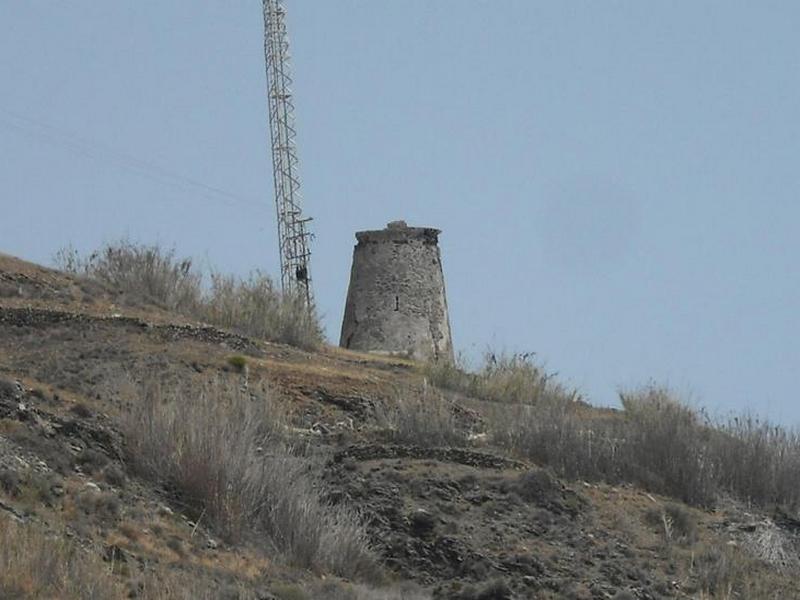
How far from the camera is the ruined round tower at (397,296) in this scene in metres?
47.1

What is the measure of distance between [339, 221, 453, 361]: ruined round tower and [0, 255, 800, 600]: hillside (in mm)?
9943

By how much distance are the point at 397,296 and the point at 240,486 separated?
20952mm

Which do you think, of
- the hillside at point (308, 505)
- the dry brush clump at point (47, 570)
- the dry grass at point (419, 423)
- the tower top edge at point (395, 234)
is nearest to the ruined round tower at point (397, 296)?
the tower top edge at point (395, 234)

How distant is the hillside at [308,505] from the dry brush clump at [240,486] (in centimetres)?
4

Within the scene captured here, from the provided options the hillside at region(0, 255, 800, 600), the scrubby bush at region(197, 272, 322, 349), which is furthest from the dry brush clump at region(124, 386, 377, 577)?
the scrubby bush at region(197, 272, 322, 349)

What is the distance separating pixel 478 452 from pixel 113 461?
6954mm

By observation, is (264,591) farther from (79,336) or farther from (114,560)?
(79,336)

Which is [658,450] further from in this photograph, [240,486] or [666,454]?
[240,486]

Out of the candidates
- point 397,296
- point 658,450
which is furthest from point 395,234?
point 658,450

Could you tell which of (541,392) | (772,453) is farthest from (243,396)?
(541,392)

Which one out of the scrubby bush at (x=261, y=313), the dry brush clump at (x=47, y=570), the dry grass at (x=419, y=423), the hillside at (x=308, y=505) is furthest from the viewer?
the scrubby bush at (x=261, y=313)

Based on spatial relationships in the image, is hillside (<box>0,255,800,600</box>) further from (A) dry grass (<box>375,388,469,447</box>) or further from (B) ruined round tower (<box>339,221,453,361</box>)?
(B) ruined round tower (<box>339,221,453,361</box>)

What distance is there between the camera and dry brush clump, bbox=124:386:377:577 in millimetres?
26312

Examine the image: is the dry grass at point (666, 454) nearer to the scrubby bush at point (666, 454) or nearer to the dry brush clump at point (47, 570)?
the scrubby bush at point (666, 454)
